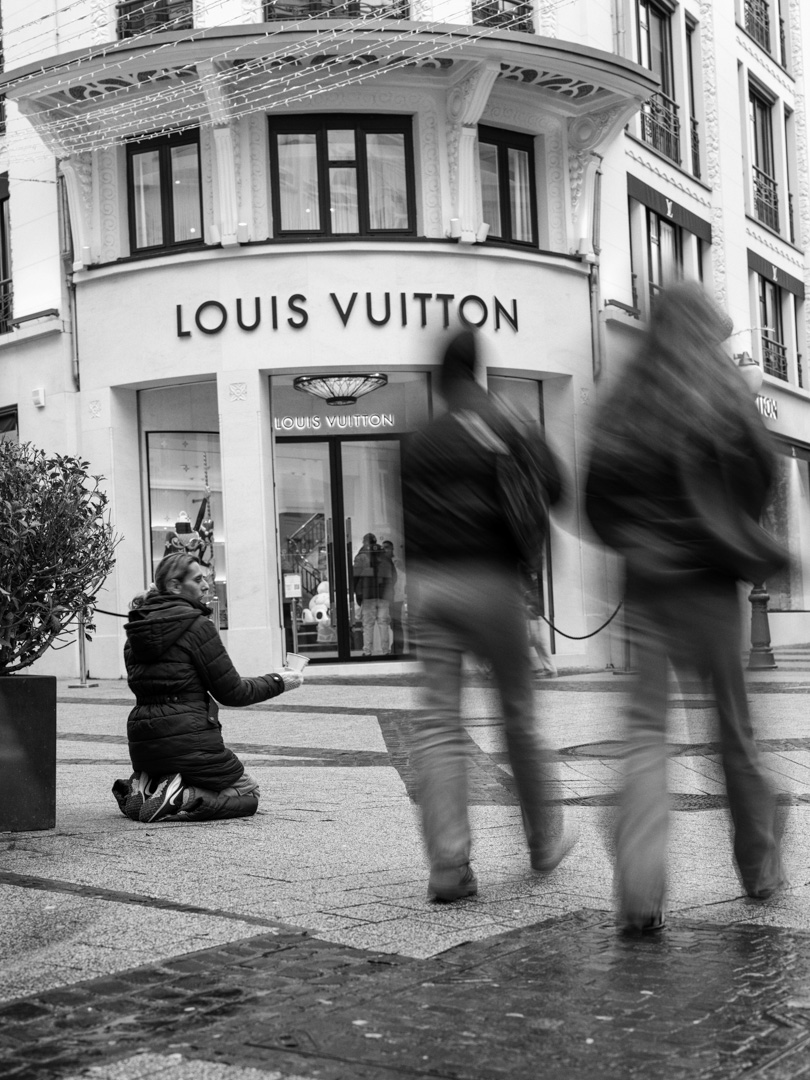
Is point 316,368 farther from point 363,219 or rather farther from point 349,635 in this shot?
point 349,635

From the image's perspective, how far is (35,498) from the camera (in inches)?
246

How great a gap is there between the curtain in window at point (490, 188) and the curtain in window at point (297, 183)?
229 cm

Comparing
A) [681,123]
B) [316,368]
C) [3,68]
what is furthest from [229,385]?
[681,123]

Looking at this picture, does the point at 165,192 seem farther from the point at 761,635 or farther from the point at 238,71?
the point at 761,635

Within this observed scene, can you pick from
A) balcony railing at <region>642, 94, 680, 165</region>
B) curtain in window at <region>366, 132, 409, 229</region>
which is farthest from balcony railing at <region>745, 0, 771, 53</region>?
curtain in window at <region>366, 132, 409, 229</region>

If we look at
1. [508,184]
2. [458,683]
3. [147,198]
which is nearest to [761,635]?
[508,184]

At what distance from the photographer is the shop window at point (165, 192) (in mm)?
19203

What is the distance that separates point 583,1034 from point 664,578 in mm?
1432

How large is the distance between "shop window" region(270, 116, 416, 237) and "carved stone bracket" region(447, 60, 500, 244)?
0.77 meters

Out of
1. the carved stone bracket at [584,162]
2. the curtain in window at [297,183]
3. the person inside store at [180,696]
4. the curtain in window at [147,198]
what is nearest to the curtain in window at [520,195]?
the carved stone bracket at [584,162]

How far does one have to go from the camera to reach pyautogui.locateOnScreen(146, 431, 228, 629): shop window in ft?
64.4

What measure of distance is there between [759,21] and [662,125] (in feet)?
19.4

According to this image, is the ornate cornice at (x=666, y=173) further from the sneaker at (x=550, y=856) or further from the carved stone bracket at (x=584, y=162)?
the sneaker at (x=550, y=856)

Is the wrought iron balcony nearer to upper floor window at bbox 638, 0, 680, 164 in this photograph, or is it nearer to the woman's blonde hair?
upper floor window at bbox 638, 0, 680, 164
